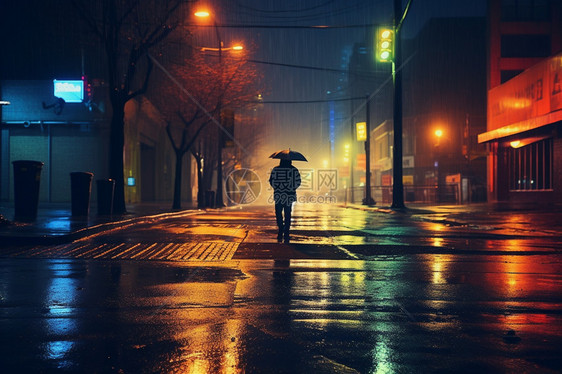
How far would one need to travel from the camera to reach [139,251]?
1099 cm

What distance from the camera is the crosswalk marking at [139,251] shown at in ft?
33.2

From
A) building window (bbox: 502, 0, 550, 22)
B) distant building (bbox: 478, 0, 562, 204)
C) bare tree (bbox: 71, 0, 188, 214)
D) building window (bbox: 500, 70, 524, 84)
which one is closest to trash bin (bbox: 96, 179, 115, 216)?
bare tree (bbox: 71, 0, 188, 214)

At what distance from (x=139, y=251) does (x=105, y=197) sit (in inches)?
419

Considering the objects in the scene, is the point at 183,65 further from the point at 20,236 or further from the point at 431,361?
the point at 431,361

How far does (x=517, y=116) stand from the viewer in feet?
109

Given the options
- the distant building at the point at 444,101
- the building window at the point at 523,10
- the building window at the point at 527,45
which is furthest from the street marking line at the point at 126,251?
the distant building at the point at 444,101

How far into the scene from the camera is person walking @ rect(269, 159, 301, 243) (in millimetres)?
12977

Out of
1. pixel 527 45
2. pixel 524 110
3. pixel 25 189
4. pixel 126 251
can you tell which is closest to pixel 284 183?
pixel 126 251

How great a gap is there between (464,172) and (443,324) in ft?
192

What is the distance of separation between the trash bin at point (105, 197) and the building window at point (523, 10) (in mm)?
28863

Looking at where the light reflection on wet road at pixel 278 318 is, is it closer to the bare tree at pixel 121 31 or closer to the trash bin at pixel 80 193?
the trash bin at pixel 80 193

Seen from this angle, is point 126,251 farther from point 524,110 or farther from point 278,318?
point 524,110

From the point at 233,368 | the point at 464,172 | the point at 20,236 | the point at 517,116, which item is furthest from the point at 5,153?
the point at 464,172

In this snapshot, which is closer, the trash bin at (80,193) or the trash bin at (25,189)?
the trash bin at (25,189)
